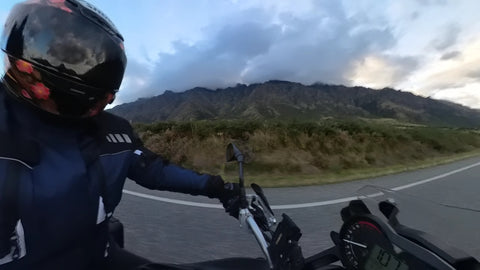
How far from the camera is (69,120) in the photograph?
1649 millimetres

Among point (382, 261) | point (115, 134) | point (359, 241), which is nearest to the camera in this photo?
point (382, 261)

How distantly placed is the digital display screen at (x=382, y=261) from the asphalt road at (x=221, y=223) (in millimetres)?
381

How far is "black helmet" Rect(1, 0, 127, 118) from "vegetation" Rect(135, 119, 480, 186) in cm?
963

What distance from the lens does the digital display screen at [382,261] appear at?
124 cm

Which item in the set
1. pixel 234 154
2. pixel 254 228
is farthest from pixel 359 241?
pixel 234 154

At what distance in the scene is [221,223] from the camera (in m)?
4.97

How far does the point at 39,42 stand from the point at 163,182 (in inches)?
38.4

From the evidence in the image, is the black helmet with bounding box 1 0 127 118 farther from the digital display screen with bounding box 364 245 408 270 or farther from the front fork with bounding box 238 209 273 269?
the digital display screen with bounding box 364 245 408 270

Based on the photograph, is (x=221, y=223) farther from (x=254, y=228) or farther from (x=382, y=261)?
(x=382, y=261)

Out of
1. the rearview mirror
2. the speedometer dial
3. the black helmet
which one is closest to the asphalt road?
the speedometer dial

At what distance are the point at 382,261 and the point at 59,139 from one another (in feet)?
4.38

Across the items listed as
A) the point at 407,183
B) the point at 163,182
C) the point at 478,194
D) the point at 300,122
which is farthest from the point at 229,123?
the point at 163,182

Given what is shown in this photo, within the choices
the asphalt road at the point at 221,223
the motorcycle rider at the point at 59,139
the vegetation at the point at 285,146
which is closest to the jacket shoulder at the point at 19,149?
the motorcycle rider at the point at 59,139

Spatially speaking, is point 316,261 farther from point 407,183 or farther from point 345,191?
point 407,183
